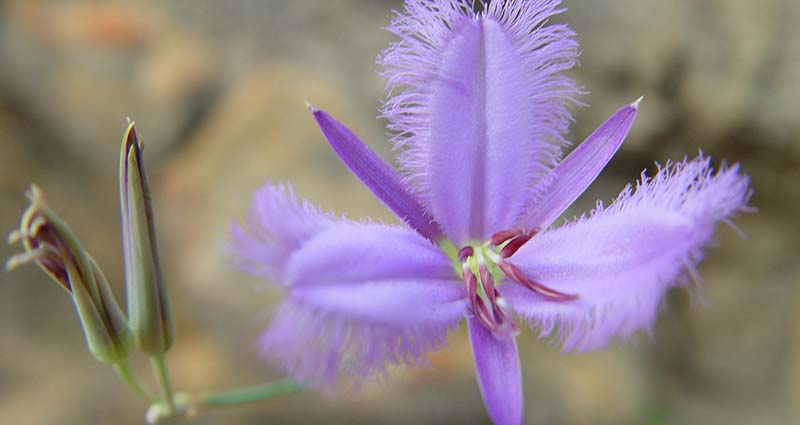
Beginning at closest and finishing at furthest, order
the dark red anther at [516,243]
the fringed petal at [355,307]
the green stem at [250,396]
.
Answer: the fringed petal at [355,307] → the dark red anther at [516,243] → the green stem at [250,396]

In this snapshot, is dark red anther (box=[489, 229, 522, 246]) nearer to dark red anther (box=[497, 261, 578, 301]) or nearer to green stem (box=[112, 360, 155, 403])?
dark red anther (box=[497, 261, 578, 301])

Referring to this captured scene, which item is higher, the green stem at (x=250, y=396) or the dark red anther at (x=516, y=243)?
the dark red anther at (x=516, y=243)

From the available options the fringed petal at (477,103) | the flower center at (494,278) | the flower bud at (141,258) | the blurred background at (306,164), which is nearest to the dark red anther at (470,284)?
the flower center at (494,278)

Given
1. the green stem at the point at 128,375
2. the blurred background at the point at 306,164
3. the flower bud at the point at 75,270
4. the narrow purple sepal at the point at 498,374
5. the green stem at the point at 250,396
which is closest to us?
the narrow purple sepal at the point at 498,374

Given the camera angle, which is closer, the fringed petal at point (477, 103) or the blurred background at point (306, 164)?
the fringed petal at point (477, 103)

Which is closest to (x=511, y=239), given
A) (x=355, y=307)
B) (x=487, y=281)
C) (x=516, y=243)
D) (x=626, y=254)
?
(x=516, y=243)

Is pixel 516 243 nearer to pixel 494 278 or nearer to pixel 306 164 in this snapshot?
pixel 494 278

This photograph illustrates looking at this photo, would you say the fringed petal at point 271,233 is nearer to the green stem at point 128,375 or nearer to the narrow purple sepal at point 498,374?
the narrow purple sepal at point 498,374

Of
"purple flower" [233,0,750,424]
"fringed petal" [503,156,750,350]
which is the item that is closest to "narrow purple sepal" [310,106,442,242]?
"purple flower" [233,0,750,424]
